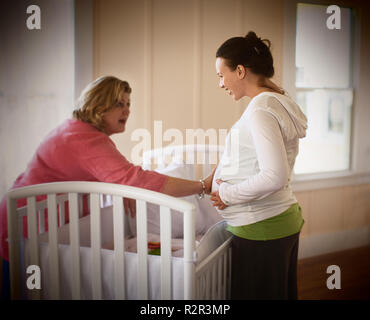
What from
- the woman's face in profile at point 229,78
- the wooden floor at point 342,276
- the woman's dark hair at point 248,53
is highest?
the woman's dark hair at point 248,53

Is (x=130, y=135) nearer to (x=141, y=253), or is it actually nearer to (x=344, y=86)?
(x=141, y=253)

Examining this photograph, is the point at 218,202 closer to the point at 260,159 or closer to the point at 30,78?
the point at 260,159

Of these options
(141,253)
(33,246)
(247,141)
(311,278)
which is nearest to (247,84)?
(247,141)

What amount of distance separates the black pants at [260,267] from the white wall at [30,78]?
1.11 m

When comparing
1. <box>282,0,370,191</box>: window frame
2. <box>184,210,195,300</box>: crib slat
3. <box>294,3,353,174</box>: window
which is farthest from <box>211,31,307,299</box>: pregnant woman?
<box>294,3,353,174</box>: window

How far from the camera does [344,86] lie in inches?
104

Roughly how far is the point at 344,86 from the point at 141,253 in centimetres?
209

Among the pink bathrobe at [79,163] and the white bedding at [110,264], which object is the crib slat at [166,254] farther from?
the pink bathrobe at [79,163]

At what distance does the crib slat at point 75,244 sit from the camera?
1130mm

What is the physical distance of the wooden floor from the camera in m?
1.94

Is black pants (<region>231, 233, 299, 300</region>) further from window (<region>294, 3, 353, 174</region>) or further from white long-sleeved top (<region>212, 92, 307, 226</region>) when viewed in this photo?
window (<region>294, 3, 353, 174</region>)

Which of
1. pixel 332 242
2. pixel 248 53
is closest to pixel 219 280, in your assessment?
pixel 248 53

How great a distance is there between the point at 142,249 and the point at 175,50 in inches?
51.7

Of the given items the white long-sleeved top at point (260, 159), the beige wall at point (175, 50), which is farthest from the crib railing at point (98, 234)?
the beige wall at point (175, 50)
